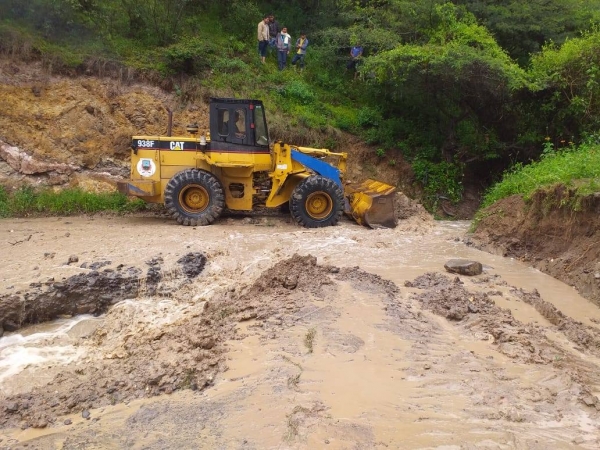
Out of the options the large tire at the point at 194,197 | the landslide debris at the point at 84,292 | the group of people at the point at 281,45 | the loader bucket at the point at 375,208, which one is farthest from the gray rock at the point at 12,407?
the group of people at the point at 281,45

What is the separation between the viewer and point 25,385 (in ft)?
18.1

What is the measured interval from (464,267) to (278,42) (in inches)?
419

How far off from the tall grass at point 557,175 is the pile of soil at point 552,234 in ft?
0.75

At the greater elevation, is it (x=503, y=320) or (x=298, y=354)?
(x=503, y=320)

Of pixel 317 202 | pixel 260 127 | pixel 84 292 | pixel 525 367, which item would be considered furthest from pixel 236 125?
pixel 525 367

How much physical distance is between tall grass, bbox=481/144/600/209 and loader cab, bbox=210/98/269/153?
520cm

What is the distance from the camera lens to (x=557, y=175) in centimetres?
986

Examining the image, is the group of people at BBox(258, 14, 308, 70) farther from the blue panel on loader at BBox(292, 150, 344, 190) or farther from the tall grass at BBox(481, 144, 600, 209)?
the tall grass at BBox(481, 144, 600, 209)

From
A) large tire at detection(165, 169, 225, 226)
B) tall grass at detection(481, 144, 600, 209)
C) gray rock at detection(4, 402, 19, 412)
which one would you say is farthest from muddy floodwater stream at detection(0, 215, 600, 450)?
tall grass at detection(481, 144, 600, 209)

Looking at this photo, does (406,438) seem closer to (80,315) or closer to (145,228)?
Result: (80,315)

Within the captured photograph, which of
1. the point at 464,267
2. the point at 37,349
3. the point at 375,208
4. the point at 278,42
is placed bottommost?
the point at 37,349

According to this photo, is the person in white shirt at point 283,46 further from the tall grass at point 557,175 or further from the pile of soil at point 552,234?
the pile of soil at point 552,234

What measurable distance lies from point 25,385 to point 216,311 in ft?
7.03

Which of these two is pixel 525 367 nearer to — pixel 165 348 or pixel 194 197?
pixel 165 348
